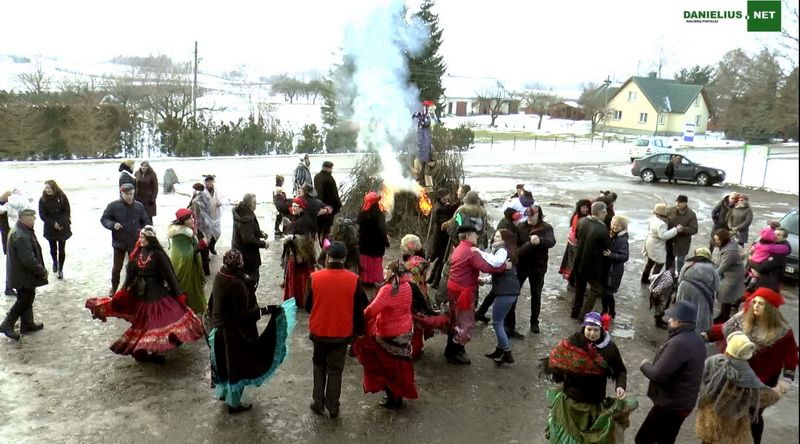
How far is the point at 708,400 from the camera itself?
4.31 m

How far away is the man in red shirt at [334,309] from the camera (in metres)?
4.97

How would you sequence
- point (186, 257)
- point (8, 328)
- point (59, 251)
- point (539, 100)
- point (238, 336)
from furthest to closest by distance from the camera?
point (539, 100) → point (59, 251) → point (186, 257) → point (8, 328) → point (238, 336)

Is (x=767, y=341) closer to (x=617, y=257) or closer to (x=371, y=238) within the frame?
(x=617, y=257)

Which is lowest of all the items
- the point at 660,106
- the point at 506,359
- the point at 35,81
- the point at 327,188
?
the point at 506,359

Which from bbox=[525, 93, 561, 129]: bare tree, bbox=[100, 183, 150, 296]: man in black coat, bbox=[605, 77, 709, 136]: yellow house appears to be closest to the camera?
bbox=[100, 183, 150, 296]: man in black coat

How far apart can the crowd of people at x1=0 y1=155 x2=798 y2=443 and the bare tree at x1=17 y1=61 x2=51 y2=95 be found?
18.5 metres

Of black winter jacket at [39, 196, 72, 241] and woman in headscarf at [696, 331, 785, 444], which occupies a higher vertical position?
black winter jacket at [39, 196, 72, 241]

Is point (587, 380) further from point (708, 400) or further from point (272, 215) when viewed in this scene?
point (272, 215)

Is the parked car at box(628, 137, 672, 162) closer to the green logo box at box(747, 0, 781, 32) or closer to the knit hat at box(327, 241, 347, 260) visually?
the green logo box at box(747, 0, 781, 32)

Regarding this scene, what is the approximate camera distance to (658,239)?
891 cm

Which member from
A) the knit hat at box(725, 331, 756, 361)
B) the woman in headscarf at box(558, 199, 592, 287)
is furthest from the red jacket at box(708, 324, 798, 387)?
the woman in headscarf at box(558, 199, 592, 287)

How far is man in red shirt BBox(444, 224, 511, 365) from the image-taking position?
613cm

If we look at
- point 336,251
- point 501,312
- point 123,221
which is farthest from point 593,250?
point 123,221

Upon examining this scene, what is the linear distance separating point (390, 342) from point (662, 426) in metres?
2.23
